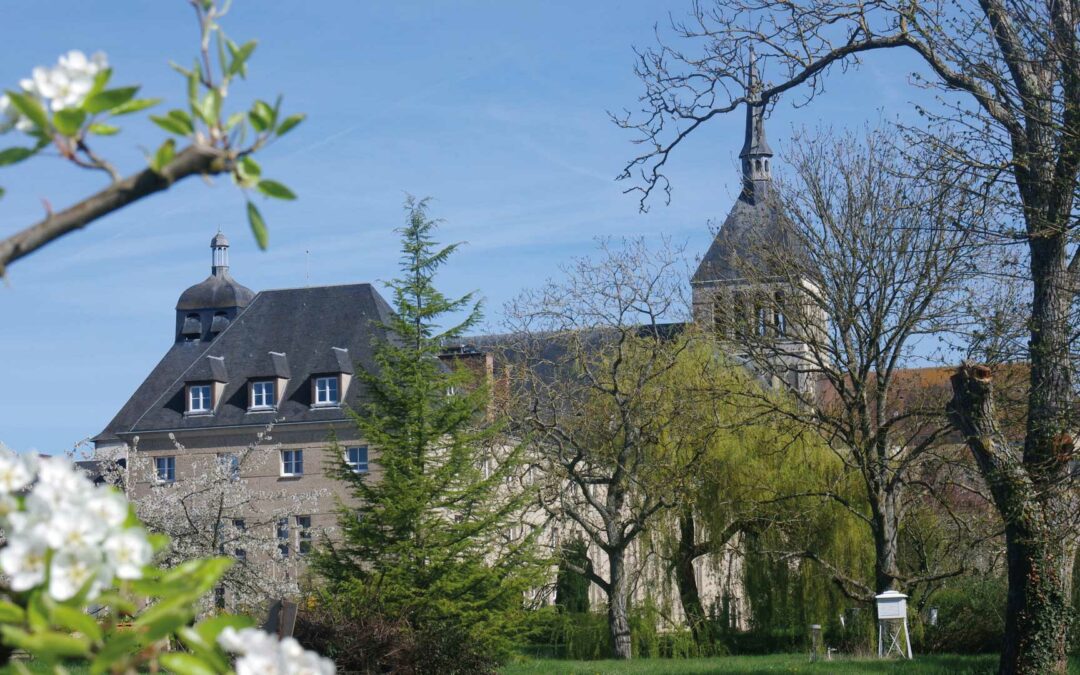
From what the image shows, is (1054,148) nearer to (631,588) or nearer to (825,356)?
(825,356)

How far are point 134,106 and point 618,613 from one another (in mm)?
26592

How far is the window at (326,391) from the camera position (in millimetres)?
49844

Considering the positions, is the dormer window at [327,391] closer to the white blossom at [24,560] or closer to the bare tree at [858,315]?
the bare tree at [858,315]

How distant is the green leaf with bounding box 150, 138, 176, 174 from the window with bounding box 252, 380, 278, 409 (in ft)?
162

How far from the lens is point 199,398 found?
5138 cm

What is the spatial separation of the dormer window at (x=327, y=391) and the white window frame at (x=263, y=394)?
1940 millimetres

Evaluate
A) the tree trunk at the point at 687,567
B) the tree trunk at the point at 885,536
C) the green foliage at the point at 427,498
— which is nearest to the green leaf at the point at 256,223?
the green foliage at the point at 427,498

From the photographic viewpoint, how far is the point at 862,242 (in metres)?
22.8

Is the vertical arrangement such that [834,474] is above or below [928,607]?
above

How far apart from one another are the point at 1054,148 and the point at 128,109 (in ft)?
37.8

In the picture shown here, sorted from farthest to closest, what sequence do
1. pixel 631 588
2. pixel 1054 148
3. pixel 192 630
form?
pixel 631 588 → pixel 1054 148 → pixel 192 630

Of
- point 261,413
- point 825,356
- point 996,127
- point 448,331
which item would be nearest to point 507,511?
point 448,331

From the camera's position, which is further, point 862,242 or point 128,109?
point 862,242

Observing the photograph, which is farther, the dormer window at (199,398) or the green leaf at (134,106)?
the dormer window at (199,398)
